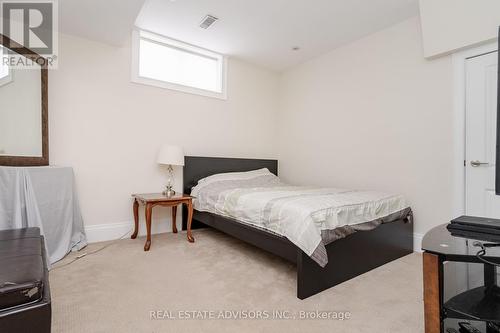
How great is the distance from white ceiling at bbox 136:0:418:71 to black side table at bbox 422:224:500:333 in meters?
2.56

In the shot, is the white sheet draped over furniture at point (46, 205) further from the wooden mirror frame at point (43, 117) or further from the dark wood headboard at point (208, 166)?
the dark wood headboard at point (208, 166)

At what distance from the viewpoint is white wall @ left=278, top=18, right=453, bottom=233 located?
9.02 feet

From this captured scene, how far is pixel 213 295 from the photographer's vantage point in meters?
1.80

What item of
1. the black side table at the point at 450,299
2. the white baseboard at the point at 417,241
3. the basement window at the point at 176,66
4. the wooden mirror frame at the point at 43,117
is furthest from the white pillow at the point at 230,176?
the black side table at the point at 450,299

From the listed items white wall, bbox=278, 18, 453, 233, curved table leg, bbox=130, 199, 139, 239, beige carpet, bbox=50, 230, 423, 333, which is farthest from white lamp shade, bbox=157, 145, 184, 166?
white wall, bbox=278, 18, 453, 233

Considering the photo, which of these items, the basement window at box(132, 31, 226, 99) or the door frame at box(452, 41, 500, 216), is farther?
the basement window at box(132, 31, 226, 99)

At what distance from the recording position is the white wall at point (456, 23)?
7.47 ft

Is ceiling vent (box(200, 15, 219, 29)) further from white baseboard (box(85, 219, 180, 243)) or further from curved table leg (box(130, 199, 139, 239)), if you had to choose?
white baseboard (box(85, 219, 180, 243))

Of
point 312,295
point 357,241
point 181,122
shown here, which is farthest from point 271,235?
point 181,122

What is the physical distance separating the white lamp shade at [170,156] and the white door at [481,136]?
3.04 m

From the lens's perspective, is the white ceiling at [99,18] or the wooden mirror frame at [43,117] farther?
the wooden mirror frame at [43,117]

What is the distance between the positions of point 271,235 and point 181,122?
2.22 m

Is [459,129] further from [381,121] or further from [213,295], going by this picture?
[213,295]

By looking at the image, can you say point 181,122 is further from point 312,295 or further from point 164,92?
point 312,295
